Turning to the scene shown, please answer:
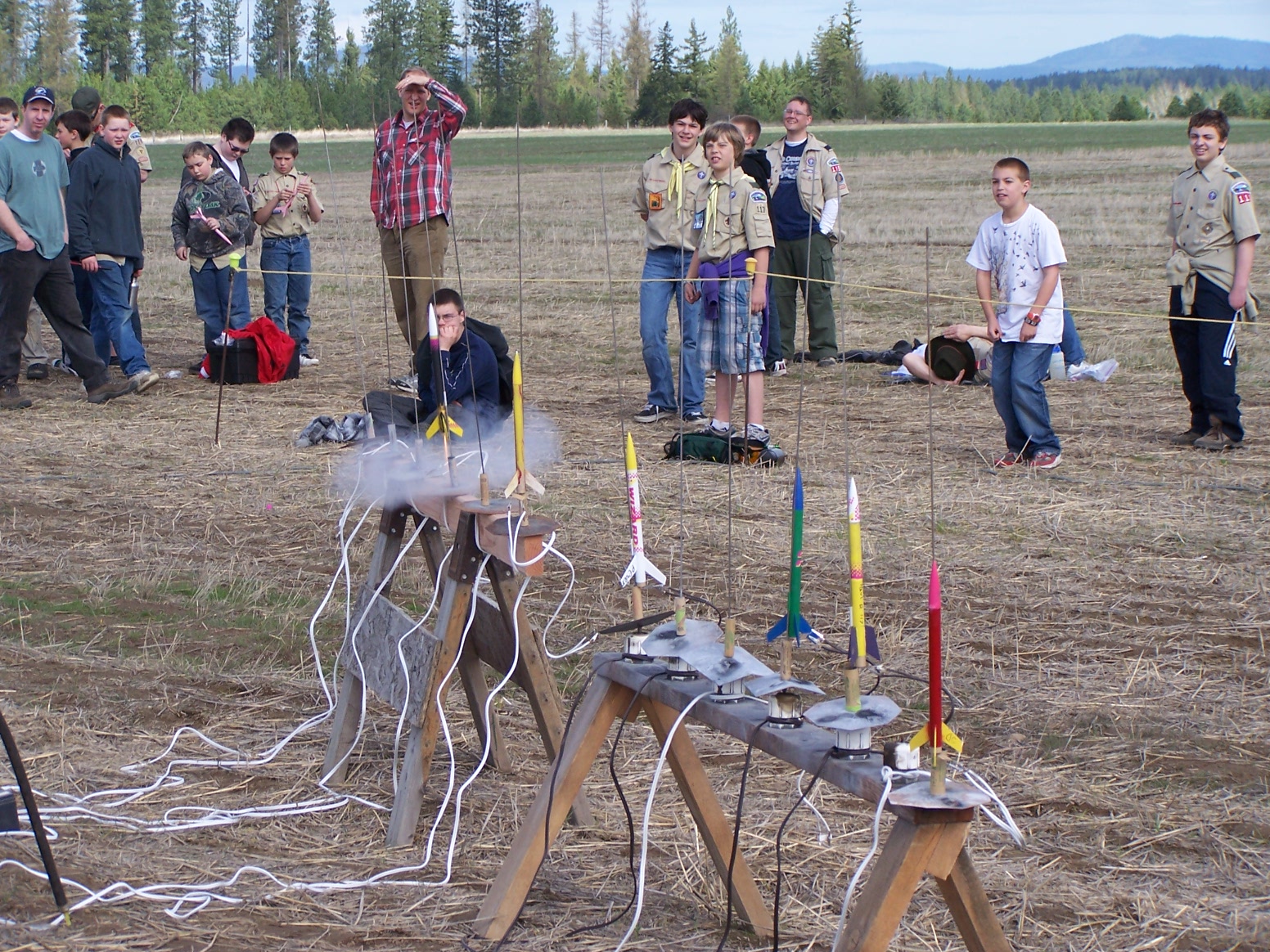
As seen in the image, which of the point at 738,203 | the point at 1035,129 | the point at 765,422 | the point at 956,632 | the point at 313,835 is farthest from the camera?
the point at 1035,129

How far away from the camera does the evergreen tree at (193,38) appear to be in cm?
560

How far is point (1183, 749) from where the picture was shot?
4359mm

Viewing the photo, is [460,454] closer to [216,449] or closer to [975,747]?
[975,747]

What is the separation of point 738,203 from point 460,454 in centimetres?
433

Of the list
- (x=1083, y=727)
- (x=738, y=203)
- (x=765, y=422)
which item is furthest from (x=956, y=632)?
(x=765, y=422)

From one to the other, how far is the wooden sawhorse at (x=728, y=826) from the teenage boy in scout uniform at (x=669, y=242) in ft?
18.6

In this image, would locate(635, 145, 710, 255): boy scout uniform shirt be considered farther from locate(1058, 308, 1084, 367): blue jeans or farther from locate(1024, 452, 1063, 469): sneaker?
locate(1058, 308, 1084, 367): blue jeans

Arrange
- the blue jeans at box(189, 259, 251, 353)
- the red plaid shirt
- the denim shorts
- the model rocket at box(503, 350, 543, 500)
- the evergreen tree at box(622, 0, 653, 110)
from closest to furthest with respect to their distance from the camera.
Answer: the model rocket at box(503, 350, 543, 500) < the denim shorts < the red plaid shirt < the blue jeans at box(189, 259, 251, 353) < the evergreen tree at box(622, 0, 653, 110)

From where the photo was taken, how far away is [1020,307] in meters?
7.75

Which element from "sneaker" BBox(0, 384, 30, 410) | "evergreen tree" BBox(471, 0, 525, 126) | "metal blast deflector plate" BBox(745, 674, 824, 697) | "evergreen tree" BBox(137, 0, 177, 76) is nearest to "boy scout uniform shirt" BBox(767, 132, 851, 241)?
"evergreen tree" BBox(137, 0, 177, 76)

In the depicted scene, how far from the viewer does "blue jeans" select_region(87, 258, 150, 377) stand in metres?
10.7

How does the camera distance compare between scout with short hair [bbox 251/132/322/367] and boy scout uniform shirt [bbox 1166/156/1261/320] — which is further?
scout with short hair [bbox 251/132/322/367]

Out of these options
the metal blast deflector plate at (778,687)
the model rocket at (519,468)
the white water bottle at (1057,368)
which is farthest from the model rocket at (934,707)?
the white water bottle at (1057,368)

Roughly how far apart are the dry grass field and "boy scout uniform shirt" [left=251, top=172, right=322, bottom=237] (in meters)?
1.22
